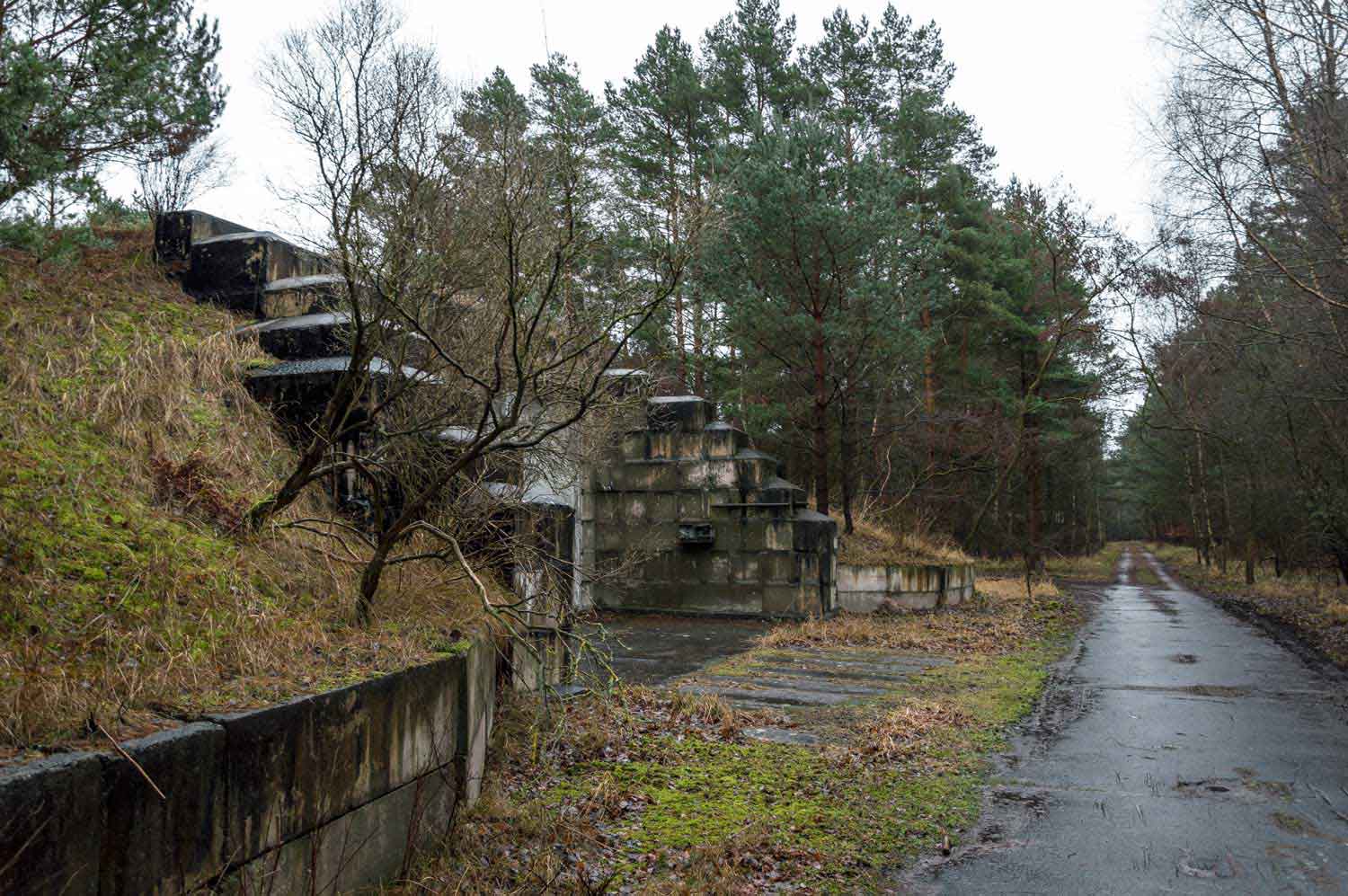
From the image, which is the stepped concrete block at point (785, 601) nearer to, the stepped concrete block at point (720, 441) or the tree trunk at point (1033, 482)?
the stepped concrete block at point (720, 441)

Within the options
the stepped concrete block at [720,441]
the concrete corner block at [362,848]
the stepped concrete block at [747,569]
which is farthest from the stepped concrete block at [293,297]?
the stepped concrete block at [747,569]

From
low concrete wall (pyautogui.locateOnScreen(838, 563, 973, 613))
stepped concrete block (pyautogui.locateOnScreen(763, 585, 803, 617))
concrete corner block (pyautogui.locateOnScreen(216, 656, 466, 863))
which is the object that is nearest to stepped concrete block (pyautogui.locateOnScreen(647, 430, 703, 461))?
stepped concrete block (pyautogui.locateOnScreen(763, 585, 803, 617))

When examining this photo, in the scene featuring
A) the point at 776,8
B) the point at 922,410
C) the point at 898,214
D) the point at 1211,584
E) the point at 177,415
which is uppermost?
the point at 776,8

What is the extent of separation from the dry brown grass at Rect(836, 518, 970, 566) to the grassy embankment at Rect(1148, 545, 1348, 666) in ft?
17.7

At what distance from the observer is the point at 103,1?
7.23 metres

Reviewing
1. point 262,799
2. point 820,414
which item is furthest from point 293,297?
point 820,414

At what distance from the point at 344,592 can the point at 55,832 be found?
7.49ft

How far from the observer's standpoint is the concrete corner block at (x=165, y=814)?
7.43ft

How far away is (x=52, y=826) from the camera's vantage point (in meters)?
2.11

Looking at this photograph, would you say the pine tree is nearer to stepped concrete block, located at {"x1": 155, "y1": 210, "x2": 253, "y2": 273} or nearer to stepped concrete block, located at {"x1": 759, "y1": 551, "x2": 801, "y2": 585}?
stepped concrete block, located at {"x1": 155, "y1": 210, "x2": 253, "y2": 273}

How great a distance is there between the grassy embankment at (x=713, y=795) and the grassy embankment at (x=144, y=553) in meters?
0.91

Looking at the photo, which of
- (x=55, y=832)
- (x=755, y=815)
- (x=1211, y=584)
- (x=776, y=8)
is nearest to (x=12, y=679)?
(x=55, y=832)

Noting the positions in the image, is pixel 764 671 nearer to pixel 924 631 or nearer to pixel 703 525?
pixel 924 631

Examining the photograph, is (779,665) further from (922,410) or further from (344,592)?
(922,410)
